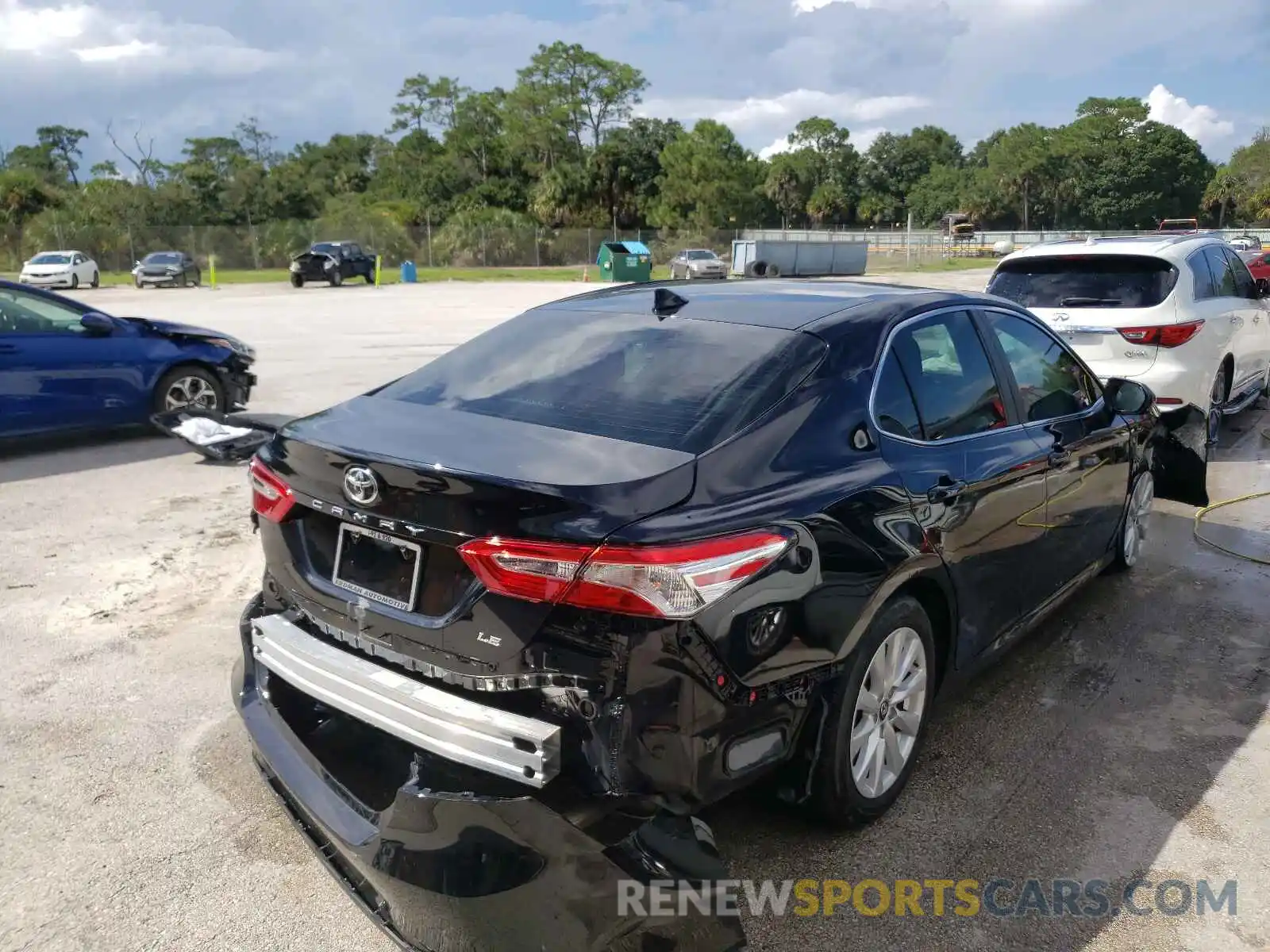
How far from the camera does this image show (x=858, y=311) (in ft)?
11.1

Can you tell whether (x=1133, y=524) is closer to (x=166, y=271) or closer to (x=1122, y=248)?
(x=1122, y=248)

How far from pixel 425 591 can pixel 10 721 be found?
2.39m

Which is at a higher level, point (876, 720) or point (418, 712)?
point (418, 712)

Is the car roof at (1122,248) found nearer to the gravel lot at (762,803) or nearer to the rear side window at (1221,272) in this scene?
the rear side window at (1221,272)

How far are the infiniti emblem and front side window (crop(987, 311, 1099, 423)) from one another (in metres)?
2.61

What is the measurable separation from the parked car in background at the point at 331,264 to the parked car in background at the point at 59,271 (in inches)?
299

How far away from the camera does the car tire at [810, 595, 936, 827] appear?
2.80 meters

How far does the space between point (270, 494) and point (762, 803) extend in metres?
1.69

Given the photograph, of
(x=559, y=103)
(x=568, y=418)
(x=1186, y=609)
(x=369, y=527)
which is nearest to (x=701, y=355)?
(x=568, y=418)

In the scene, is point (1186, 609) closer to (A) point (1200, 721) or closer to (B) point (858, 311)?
(A) point (1200, 721)

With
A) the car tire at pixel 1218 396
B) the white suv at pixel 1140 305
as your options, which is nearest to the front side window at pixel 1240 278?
the white suv at pixel 1140 305

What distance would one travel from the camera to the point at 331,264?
3978cm

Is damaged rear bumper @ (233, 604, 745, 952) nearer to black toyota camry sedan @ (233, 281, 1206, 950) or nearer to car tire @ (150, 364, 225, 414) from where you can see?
black toyota camry sedan @ (233, 281, 1206, 950)

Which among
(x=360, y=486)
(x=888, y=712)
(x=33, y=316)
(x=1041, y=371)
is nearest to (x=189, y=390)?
(x=33, y=316)
